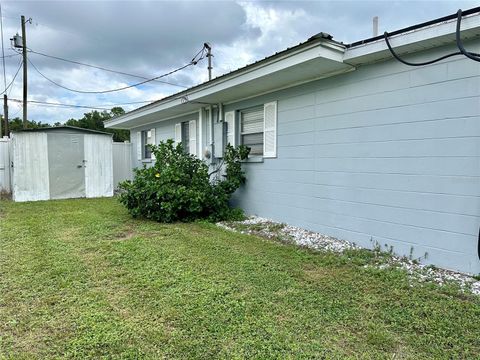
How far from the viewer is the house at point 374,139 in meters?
3.38

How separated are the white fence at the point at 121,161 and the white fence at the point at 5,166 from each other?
314 centimetres

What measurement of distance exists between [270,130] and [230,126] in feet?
4.46

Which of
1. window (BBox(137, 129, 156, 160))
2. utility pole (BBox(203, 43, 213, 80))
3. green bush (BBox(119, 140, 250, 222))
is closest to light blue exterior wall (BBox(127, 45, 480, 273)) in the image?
green bush (BBox(119, 140, 250, 222))

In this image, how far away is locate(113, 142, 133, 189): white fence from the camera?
38.3 ft

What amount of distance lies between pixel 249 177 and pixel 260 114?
1311mm

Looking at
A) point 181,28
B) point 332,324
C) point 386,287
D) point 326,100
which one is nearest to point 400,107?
point 326,100

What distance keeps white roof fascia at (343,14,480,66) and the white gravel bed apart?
251 centimetres

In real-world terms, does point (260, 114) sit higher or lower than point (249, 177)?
higher

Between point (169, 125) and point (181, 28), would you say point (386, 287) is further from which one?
point (181, 28)

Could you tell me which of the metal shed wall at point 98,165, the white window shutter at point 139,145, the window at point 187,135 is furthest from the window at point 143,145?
the window at point 187,135

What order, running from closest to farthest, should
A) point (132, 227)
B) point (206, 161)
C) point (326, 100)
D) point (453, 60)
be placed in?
point (453, 60) → point (326, 100) → point (132, 227) → point (206, 161)

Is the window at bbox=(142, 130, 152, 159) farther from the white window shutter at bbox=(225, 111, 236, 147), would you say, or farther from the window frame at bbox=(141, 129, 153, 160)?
the white window shutter at bbox=(225, 111, 236, 147)

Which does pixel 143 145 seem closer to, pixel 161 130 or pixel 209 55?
pixel 161 130

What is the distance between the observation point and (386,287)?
9.95 feet
